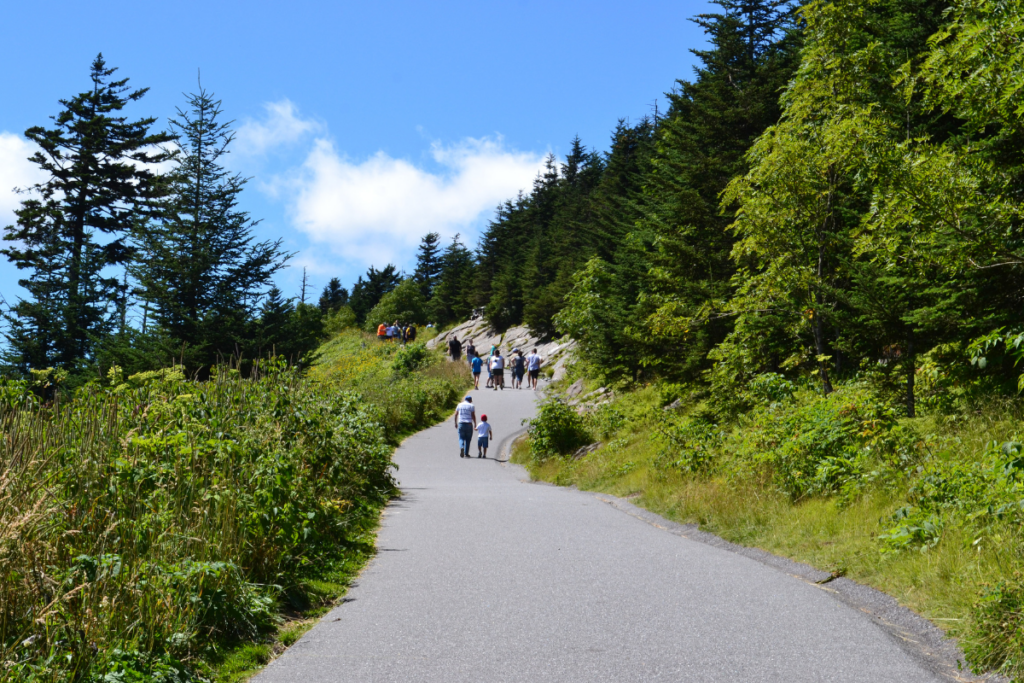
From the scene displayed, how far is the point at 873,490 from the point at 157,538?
7507 millimetres

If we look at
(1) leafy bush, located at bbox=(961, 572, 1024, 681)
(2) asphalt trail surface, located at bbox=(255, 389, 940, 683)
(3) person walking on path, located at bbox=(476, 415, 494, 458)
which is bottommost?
(2) asphalt trail surface, located at bbox=(255, 389, 940, 683)

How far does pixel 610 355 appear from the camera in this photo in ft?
83.2

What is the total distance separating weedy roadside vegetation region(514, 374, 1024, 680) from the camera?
19.5ft

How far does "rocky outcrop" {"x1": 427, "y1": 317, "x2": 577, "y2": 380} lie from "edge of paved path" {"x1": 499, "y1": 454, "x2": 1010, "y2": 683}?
1282 inches

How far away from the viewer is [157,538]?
5230 millimetres

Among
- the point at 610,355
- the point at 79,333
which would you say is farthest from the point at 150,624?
the point at 79,333

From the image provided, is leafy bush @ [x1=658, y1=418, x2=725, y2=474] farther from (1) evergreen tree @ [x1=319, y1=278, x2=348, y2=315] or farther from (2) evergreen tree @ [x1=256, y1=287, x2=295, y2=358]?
(1) evergreen tree @ [x1=319, y1=278, x2=348, y2=315]

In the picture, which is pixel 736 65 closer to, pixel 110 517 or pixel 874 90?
pixel 874 90

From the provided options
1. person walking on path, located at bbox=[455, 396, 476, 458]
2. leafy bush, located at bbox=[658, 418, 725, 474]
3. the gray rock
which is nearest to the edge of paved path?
leafy bush, located at bbox=[658, 418, 725, 474]

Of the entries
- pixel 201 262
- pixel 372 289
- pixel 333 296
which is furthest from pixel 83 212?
pixel 333 296

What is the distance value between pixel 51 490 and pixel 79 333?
36418 mm

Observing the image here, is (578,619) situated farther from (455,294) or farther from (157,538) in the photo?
(455,294)

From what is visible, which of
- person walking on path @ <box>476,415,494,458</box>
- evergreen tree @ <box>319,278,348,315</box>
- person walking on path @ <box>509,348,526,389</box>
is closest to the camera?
person walking on path @ <box>476,415,494,458</box>

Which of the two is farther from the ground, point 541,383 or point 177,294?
point 177,294
